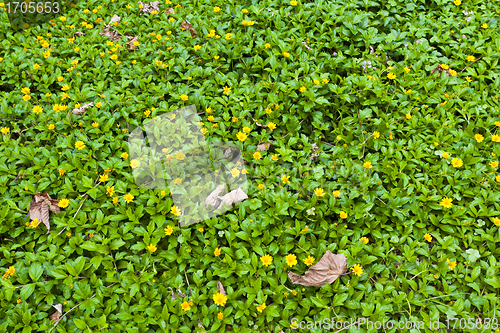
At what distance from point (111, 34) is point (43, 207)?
2.19 meters

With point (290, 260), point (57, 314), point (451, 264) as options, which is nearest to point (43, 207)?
point (57, 314)

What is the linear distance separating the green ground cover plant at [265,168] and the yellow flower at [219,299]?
3cm

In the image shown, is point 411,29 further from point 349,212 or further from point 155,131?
point 155,131

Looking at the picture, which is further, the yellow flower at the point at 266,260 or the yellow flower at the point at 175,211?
the yellow flower at the point at 175,211

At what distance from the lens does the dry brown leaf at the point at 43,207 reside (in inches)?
86.6

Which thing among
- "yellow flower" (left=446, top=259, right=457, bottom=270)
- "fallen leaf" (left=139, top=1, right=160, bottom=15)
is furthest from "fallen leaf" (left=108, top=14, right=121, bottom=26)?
"yellow flower" (left=446, top=259, right=457, bottom=270)

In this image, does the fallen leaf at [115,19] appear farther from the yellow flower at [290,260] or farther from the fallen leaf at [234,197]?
the yellow flower at [290,260]

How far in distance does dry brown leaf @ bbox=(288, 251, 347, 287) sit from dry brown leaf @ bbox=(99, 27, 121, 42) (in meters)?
3.18

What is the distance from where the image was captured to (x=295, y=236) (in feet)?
7.04

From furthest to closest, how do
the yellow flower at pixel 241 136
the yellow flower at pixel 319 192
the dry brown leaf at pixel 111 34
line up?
the dry brown leaf at pixel 111 34 < the yellow flower at pixel 241 136 < the yellow flower at pixel 319 192

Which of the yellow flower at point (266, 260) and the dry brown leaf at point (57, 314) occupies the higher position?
the yellow flower at point (266, 260)

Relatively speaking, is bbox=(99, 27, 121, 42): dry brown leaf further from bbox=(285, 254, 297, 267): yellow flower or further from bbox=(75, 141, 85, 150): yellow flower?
bbox=(285, 254, 297, 267): yellow flower

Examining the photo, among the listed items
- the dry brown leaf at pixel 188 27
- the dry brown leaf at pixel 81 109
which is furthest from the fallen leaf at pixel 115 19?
the dry brown leaf at pixel 81 109

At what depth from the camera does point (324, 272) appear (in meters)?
1.97
